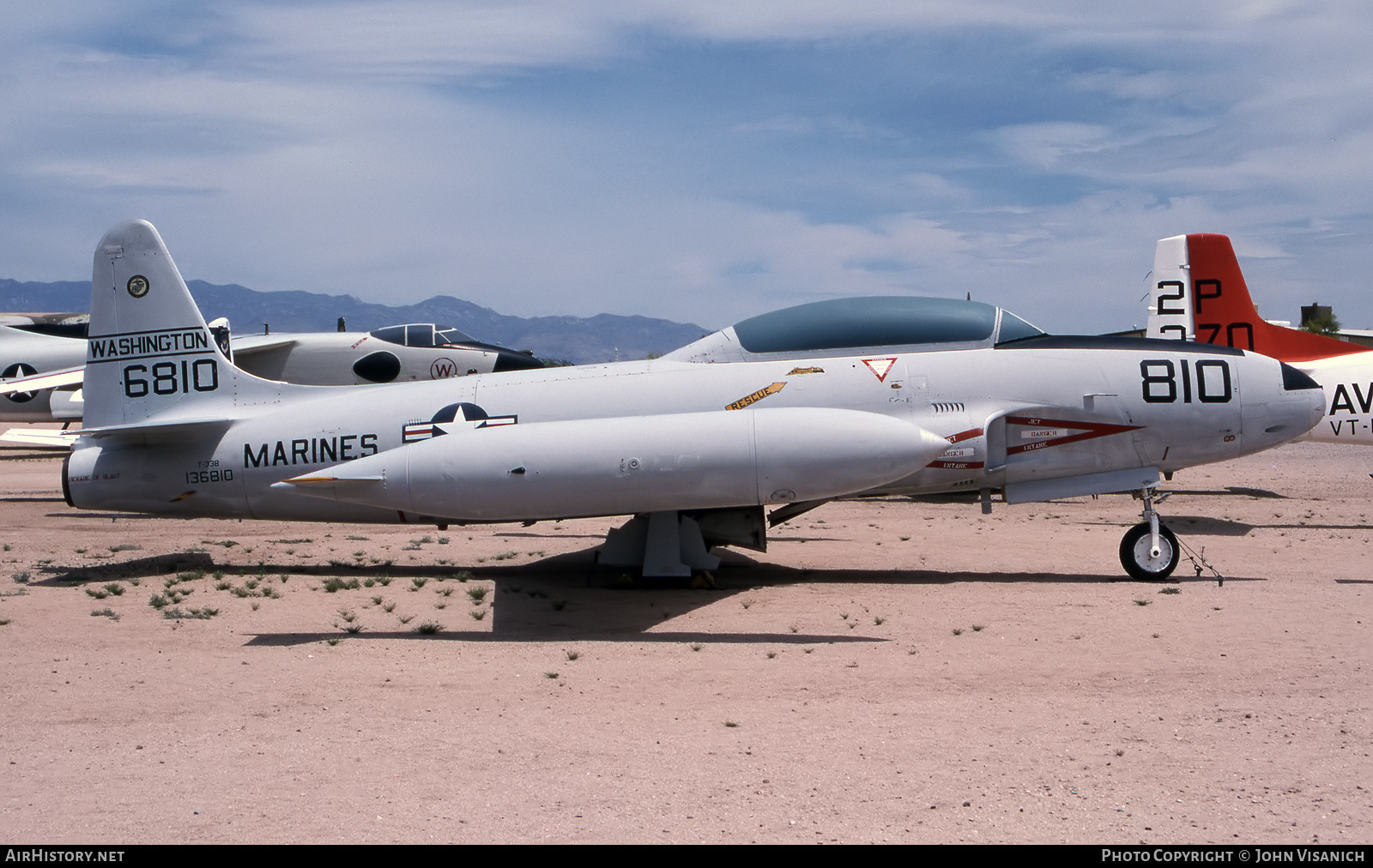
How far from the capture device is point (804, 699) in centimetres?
730

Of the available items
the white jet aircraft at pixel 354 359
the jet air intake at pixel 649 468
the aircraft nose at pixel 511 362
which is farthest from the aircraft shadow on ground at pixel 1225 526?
the white jet aircraft at pixel 354 359

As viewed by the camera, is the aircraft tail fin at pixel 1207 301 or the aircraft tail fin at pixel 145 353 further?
the aircraft tail fin at pixel 1207 301

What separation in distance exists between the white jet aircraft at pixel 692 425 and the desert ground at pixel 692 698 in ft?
3.39

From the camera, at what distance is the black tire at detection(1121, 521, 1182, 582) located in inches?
456

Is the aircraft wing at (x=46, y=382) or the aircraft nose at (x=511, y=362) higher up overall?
the aircraft wing at (x=46, y=382)

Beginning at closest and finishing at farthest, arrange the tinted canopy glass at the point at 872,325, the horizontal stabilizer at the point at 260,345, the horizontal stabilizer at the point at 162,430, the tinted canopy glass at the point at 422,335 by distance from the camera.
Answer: the tinted canopy glass at the point at 872,325
the horizontal stabilizer at the point at 162,430
the tinted canopy glass at the point at 422,335
the horizontal stabilizer at the point at 260,345

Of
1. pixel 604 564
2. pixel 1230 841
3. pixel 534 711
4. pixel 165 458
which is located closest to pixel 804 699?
pixel 534 711

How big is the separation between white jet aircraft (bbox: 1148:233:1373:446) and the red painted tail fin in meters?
0.01

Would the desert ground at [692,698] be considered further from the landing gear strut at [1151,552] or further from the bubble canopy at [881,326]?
the bubble canopy at [881,326]

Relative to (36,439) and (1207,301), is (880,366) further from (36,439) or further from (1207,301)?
(36,439)

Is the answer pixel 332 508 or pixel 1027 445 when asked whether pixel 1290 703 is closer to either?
pixel 1027 445

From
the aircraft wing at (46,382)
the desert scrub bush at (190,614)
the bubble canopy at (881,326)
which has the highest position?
the aircraft wing at (46,382)

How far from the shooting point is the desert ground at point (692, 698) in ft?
16.9

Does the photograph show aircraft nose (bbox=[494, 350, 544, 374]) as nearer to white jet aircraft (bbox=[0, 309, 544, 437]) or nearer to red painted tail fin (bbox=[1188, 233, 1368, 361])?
white jet aircraft (bbox=[0, 309, 544, 437])
